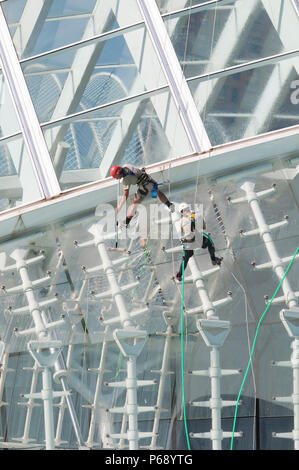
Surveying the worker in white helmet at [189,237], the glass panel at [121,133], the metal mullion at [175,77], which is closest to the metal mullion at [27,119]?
the glass panel at [121,133]

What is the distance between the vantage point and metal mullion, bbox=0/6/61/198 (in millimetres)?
16156

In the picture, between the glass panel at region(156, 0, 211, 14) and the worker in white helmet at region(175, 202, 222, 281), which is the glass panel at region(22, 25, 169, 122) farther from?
the worker in white helmet at region(175, 202, 222, 281)

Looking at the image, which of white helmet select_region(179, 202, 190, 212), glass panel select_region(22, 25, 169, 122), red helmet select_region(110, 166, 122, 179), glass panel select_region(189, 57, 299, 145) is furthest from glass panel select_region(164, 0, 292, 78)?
red helmet select_region(110, 166, 122, 179)

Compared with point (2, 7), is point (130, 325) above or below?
below

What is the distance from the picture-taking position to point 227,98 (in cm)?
1653

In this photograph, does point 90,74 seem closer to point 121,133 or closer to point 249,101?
point 121,133

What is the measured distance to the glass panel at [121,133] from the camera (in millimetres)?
16391

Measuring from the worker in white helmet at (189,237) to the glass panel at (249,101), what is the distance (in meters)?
1.46

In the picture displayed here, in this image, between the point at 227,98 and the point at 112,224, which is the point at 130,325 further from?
the point at 227,98

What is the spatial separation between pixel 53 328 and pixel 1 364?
3.48 ft

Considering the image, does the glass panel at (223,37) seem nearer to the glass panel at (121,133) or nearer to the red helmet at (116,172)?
the glass panel at (121,133)

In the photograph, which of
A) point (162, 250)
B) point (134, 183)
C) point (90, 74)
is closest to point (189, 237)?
point (162, 250)

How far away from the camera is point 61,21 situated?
18.1 meters

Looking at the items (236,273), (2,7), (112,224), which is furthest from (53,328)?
(2,7)
